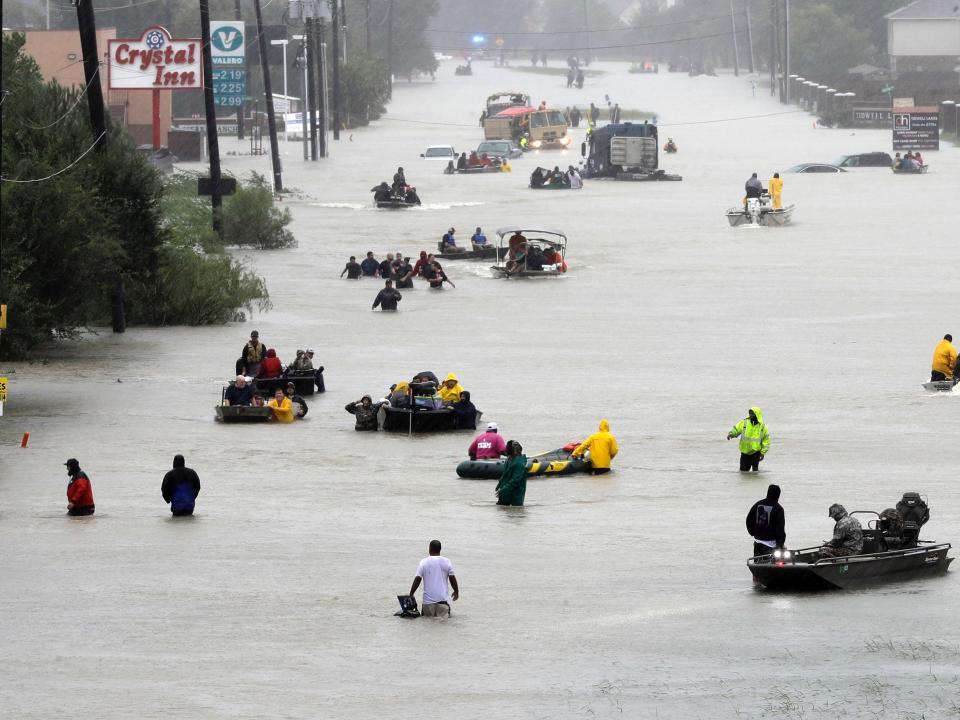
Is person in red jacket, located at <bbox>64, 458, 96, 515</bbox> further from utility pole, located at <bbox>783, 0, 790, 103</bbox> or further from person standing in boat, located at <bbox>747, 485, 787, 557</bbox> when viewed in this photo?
utility pole, located at <bbox>783, 0, 790, 103</bbox>

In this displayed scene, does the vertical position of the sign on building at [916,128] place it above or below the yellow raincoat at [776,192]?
above

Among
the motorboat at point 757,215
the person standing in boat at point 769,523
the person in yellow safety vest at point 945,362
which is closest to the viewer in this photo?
the person standing in boat at point 769,523

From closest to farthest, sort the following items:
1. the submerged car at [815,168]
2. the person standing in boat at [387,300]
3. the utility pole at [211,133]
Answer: the person standing in boat at [387,300], the utility pole at [211,133], the submerged car at [815,168]

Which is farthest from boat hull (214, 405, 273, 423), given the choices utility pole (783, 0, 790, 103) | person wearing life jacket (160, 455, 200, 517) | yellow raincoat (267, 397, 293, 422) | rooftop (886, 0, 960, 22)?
rooftop (886, 0, 960, 22)

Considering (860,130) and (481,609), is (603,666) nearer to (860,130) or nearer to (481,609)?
(481,609)

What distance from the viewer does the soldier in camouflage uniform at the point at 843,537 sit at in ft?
67.4

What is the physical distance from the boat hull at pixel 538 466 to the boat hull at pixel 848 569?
22.8 ft

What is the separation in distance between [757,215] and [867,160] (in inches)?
1186

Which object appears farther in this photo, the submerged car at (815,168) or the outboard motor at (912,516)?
the submerged car at (815,168)

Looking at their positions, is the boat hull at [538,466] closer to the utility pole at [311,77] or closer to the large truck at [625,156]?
the large truck at [625,156]

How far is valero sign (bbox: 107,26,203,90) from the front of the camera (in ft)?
229

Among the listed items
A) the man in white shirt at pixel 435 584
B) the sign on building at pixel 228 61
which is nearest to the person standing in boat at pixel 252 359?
the man in white shirt at pixel 435 584

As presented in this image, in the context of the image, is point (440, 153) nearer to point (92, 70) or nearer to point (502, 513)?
point (92, 70)

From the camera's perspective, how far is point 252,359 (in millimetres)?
35406
